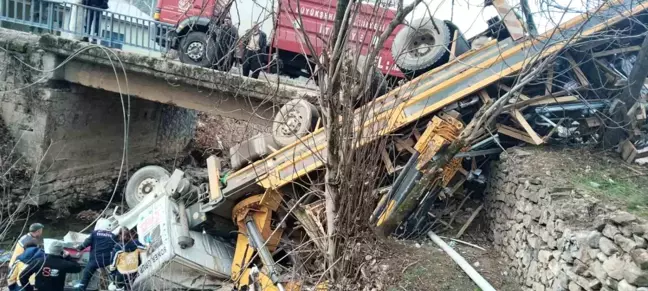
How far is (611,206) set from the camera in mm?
4262

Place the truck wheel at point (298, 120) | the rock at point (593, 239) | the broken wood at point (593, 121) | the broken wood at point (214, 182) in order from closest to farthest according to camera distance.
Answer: the rock at point (593, 239), the broken wood at point (593, 121), the truck wheel at point (298, 120), the broken wood at point (214, 182)

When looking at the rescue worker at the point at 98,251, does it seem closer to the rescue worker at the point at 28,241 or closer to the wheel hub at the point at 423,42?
the rescue worker at the point at 28,241

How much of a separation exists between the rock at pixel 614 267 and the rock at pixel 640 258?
0.14 m

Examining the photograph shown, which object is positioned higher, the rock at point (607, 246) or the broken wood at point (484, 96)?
the broken wood at point (484, 96)

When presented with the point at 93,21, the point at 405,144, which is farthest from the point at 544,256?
the point at 93,21

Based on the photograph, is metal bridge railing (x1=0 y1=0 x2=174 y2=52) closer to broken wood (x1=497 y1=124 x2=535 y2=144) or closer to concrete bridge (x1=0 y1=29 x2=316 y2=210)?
concrete bridge (x1=0 y1=29 x2=316 y2=210)

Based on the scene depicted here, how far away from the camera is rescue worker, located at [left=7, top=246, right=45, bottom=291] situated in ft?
19.7

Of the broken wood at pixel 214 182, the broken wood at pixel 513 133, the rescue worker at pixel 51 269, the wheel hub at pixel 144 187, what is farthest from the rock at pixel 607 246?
the wheel hub at pixel 144 187

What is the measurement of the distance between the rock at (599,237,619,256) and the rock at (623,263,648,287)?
0.81ft

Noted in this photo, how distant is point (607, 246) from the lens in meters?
3.35

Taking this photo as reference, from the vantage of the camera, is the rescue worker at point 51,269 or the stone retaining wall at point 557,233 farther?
the rescue worker at point 51,269

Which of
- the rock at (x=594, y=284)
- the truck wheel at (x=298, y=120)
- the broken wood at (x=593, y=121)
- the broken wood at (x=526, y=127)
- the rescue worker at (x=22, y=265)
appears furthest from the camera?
the truck wheel at (x=298, y=120)

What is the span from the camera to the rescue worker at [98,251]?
6.57 metres

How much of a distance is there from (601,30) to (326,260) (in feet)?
15.1
